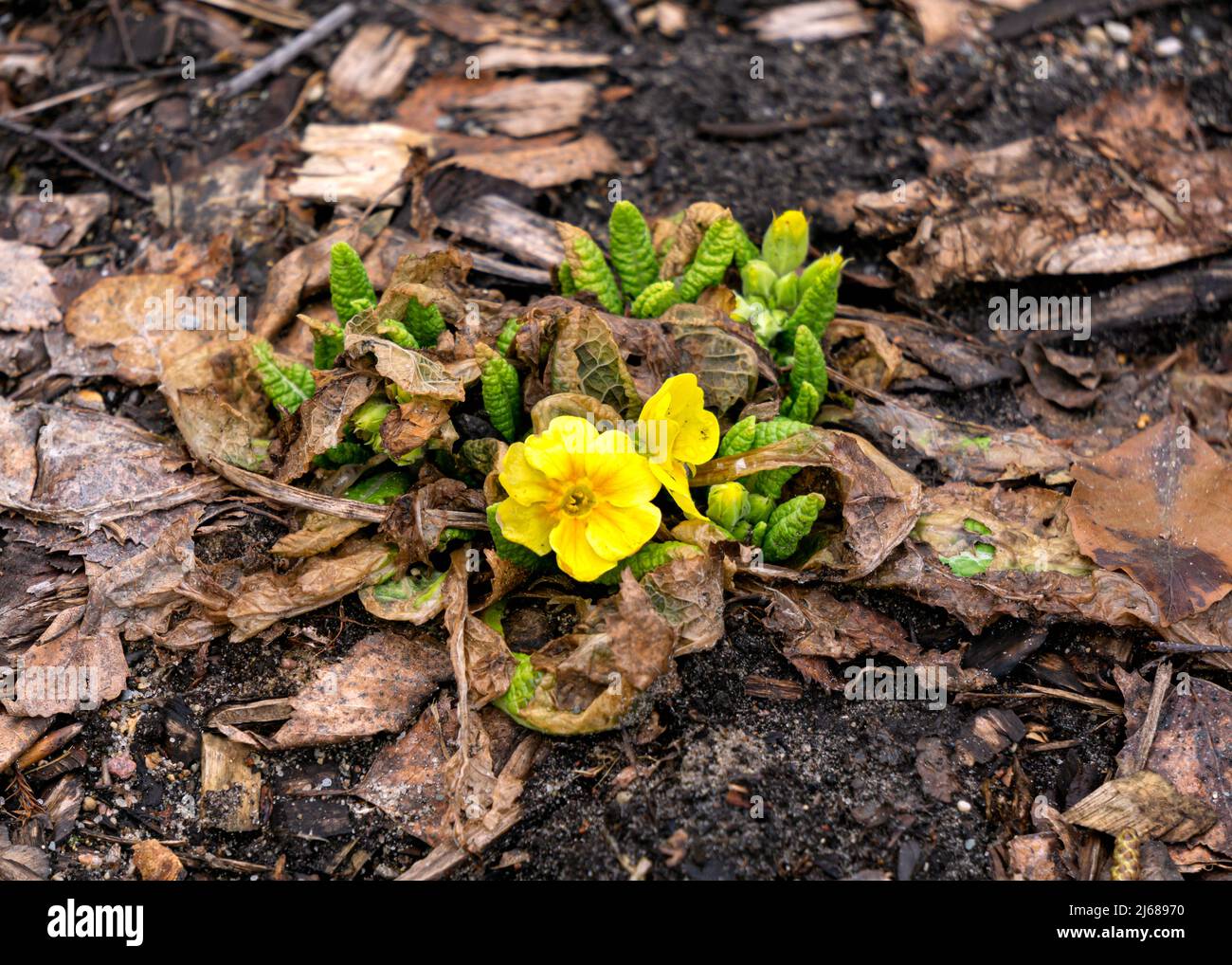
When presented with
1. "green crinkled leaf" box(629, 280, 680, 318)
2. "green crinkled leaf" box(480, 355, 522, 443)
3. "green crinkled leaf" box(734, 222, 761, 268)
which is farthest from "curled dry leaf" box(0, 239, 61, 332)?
"green crinkled leaf" box(734, 222, 761, 268)

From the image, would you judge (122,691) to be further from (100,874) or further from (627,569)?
(627,569)

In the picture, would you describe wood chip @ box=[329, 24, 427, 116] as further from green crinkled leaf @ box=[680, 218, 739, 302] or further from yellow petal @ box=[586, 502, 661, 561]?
yellow petal @ box=[586, 502, 661, 561]

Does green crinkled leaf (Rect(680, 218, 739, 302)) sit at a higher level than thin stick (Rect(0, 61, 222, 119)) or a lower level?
lower

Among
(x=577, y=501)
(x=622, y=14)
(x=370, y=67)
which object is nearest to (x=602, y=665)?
(x=577, y=501)

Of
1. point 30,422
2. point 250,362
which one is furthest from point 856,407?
point 30,422

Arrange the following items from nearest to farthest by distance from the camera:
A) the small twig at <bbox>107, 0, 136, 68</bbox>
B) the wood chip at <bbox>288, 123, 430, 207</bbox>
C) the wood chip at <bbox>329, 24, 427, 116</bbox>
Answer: the wood chip at <bbox>288, 123, 430, 207</bbox>
the wood chip at <bbox>329, 24, 427, 116</bbox>
the small twig at <bbox>107, 0, 136, 68</bbox>

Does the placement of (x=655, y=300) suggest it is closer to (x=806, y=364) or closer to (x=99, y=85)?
(x=806, y=364)
